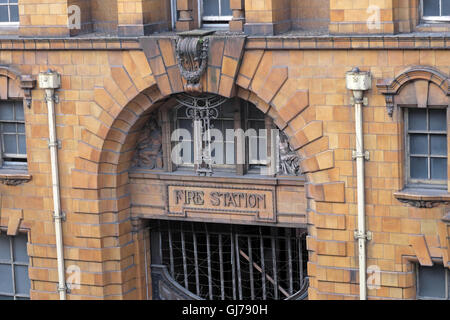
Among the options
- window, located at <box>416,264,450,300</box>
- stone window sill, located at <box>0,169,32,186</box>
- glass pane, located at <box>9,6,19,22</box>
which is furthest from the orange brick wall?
stone window sill, located at <box>0,169,32,186</box>

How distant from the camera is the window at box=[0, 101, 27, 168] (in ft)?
78.9

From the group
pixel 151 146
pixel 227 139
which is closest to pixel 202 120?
pixel 227 139

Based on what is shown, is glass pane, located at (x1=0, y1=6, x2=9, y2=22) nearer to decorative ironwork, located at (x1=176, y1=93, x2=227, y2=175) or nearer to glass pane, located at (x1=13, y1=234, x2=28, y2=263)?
decorative ironwork, located at (x1=176, y1=93, x2=227, y2=175)

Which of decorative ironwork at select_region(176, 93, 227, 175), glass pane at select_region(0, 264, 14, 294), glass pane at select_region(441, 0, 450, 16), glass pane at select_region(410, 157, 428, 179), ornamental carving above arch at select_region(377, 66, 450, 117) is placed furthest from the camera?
glass pane at select_region(0, 264, 14, 294)

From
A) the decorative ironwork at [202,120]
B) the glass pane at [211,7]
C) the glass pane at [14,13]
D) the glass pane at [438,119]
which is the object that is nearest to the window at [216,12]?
the glass pane at [211,7]

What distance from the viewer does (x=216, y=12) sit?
2256cm

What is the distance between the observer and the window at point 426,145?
20.5 metres

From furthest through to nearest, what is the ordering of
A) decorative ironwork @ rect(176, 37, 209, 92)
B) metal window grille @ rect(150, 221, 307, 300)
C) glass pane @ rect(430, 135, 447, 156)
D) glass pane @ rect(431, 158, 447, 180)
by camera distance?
1. metal window grille @ rect(150, 221, 307, 300)
2. decorative ironwork @ rect(176, 37, 209, 92)
3. glass pane @ rect(431, 158, 447, 180)
4. glass pane @ rect(430, 135, 447, 156)

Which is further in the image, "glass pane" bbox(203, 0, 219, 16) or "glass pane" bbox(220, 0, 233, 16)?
"glass pane" bbox(203, 0, 219, 16)

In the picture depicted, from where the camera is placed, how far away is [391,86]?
66.5ft

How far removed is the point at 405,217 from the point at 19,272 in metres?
9.05

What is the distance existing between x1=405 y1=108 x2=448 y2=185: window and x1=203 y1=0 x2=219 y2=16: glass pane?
15.0 feet

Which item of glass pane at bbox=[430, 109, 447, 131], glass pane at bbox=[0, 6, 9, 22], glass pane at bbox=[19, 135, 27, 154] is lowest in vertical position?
glass pane at bbox=[19, 135, 27, 154]

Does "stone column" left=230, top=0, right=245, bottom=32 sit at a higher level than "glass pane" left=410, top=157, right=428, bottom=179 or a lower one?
higher
